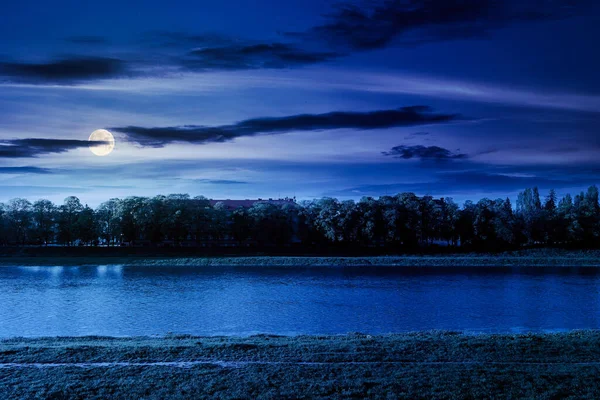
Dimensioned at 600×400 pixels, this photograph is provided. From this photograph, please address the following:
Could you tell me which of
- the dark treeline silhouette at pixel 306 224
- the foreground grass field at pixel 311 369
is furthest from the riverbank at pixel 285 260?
the foreground grass field at pixel 311 369

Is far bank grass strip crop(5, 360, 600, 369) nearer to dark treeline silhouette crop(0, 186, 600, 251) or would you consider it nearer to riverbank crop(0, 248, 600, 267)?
riverbank crop(0, 248, 600, 267)

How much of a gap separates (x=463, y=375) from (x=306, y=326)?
→ 42.3ft

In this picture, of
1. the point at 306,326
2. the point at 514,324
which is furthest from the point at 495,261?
the point at 306,326

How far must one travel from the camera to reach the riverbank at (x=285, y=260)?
68562mm

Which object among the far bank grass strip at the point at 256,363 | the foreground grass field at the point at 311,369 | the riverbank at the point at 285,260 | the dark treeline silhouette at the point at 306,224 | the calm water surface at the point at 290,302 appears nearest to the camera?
the foreground grass field at the point at 311,369

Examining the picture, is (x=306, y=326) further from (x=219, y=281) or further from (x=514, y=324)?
(x=219, y=281)

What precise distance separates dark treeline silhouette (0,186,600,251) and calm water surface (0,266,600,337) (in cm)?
3103

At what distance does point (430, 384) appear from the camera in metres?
13.1

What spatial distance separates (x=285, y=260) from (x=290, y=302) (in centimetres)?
3549

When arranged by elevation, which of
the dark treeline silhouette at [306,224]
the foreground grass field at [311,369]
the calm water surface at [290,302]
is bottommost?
the calm water surface at [290,302]

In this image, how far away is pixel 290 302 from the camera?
1368 inches

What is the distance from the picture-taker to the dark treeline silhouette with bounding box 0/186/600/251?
8794cm

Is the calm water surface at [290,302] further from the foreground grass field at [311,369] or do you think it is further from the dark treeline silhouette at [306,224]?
the dark treeline silhouette at [306,224]

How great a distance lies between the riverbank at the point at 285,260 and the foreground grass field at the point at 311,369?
49.9m
